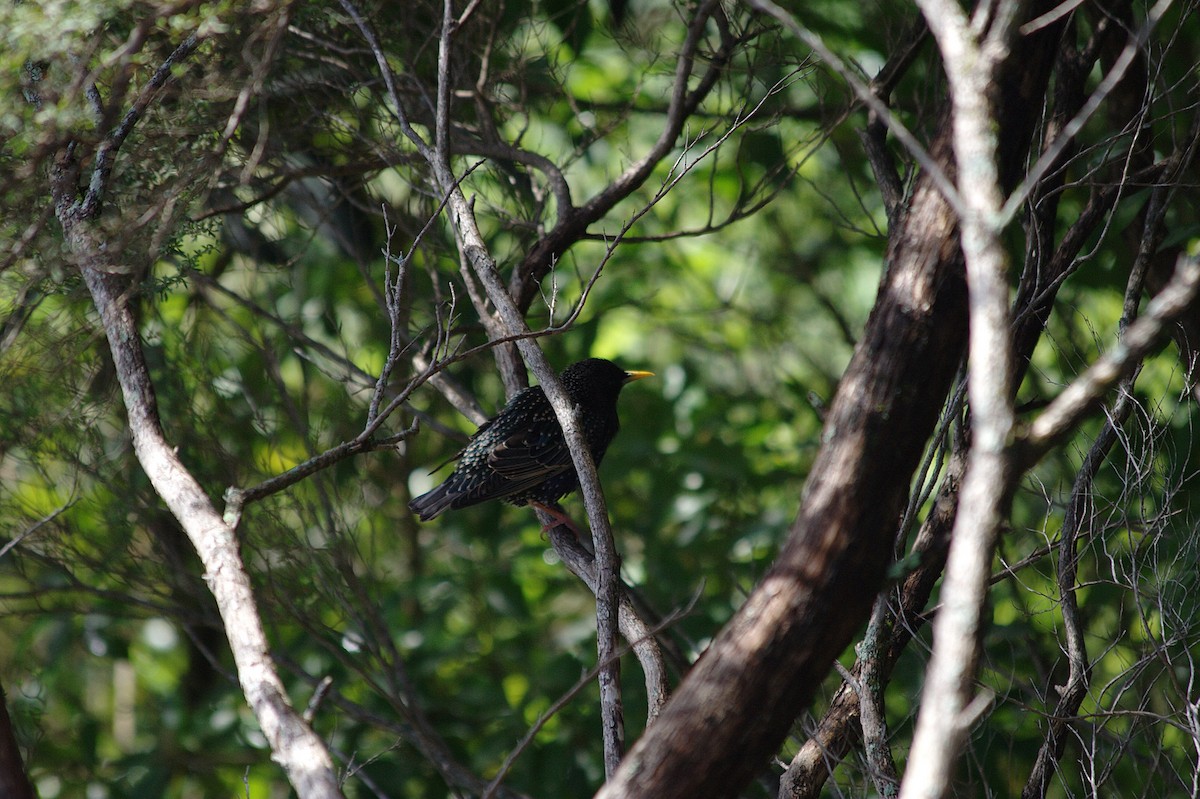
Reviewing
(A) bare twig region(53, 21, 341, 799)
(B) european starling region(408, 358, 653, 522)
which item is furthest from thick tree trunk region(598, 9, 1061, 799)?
(B) european starling region(408, 358, 653, 522)

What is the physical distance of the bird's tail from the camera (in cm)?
423

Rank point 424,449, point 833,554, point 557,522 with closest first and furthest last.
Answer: point 833,554 < point 557,522 < point 424,449

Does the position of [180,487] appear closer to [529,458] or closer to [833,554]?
[833,554]

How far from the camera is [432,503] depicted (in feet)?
14.0

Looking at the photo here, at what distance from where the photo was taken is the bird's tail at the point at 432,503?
166 inches

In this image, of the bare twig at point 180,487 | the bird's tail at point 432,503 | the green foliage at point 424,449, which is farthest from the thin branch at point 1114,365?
the bird's tail at point 432,503

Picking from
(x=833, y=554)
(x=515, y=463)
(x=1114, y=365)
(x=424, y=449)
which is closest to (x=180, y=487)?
(x=833, y=554)

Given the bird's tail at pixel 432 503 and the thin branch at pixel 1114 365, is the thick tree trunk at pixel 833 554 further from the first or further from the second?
the bird's tail at pixel 432 503

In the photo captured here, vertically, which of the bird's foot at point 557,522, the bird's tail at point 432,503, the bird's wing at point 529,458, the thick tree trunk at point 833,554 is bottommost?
the bird's foot at point 557,522

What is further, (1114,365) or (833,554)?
(833,554)

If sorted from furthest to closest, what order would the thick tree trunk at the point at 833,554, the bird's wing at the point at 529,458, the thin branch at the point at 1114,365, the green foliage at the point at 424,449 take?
1. the bird's wing at the point at 529,458
2. the green foliage at the point at 424,449
3. the thick tree trunk at the point at 833,554
4. the thin branch at the point at 1114,365

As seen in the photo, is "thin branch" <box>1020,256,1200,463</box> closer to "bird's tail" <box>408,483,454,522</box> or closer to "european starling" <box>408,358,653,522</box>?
"european starling" <box>408,358,653,522</box>

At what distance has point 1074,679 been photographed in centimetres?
259

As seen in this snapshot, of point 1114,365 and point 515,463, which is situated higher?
point 1114,365
